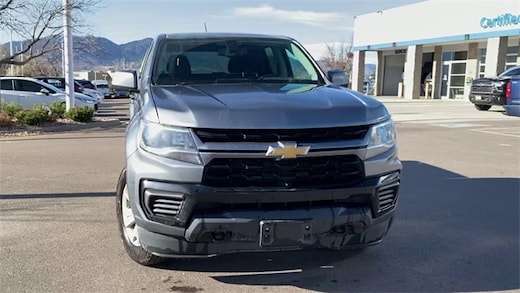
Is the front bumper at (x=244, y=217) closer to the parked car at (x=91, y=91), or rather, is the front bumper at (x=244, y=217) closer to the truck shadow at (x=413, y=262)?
the truck shadow at (x=413, y=262)

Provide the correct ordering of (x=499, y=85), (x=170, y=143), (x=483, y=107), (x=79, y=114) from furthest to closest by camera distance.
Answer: (x=483, y=107) < (x=499, y=85) < (x=79, y=114) < (x=170, y=143)

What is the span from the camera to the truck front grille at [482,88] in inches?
740

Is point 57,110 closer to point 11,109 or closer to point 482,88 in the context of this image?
point 11,109

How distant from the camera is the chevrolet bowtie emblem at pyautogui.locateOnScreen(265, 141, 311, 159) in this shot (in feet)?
9.77

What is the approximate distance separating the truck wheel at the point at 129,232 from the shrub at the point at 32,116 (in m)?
10.7

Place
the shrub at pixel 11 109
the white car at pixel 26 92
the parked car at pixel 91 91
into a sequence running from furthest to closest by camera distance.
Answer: the parked car at pixel 91 91, the white car at pixel 26 92, the shrub at pixel 11 109

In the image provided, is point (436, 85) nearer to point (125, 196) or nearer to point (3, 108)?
point (3, 108)

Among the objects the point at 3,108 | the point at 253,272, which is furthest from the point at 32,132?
the point at 253,272

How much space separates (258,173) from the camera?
9.94ft

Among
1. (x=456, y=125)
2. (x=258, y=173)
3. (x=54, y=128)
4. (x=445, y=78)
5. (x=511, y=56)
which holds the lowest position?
(x=54, y=128)

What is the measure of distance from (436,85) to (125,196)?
32468 millimetres

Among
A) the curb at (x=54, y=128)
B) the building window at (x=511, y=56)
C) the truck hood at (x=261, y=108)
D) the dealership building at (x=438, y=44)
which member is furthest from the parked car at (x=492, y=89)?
the truck hood at (x=261, y=108)

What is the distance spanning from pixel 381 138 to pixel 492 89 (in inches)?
687

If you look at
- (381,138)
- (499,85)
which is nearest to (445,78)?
(499,85)
